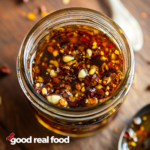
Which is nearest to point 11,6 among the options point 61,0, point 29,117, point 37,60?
point 61,0

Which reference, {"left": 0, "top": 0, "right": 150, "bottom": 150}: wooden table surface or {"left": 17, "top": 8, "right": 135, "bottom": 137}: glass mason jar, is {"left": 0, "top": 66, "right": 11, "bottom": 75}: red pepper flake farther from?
{"left": 17, "top": 8, "right": 135, "bottom": 137}: glass mason jar

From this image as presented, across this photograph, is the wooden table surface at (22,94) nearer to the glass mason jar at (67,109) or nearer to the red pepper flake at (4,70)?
the red pepper flake at (4,70)

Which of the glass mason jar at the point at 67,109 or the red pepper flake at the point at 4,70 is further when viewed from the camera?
the red pepper flake at the point at 4,70

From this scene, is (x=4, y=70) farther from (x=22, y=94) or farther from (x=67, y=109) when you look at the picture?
(x=67, y=109)

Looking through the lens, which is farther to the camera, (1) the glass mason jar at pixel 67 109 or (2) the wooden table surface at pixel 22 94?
(2) the wooden table surface at pixel 22 94

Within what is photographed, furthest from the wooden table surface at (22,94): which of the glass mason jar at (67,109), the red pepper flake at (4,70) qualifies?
the glass mason jar at (67,109)

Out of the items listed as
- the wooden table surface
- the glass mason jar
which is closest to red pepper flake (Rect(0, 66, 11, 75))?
the wooden table surface
